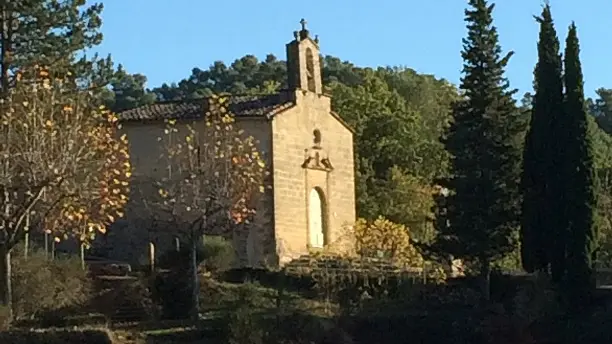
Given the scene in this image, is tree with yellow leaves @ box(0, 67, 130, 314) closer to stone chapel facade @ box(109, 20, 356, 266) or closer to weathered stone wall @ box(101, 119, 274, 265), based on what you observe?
weathered stone wall @ box(101, 119, 274, 265)

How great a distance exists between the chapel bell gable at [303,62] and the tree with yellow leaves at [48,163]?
1276cm

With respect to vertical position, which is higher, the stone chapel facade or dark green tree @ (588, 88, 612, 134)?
dark green tree @ (588, 88, 612, 134)

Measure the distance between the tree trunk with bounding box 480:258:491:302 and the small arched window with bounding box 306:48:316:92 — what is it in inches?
494

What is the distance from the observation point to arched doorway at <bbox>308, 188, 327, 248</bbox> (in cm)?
4359

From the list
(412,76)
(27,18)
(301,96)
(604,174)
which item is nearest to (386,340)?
(27,18)

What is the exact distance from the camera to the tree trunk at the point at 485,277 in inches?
1310

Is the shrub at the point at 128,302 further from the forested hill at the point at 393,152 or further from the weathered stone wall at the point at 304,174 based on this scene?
the forested hill at the point at 393,152

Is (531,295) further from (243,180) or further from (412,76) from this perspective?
(412,76)

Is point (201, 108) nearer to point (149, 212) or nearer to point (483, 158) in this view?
point (149, 212)

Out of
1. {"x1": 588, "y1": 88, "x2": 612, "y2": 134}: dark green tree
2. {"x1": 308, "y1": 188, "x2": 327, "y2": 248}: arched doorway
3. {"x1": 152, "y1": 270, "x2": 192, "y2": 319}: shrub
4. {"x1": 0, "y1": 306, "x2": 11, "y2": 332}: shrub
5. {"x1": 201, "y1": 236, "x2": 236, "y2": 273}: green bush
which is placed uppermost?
{"x1": 588, "y1": 88, "x2": 612, "y2": 134}: dark green tree

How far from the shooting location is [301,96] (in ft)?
143

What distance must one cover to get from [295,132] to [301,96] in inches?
57.3

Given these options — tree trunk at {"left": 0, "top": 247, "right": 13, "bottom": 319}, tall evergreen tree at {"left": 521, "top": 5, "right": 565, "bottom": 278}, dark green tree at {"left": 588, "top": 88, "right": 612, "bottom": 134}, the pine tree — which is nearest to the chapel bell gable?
tall evergreen tree at {"left": 521, "top": 5, "right": 565, "bottom": 278}

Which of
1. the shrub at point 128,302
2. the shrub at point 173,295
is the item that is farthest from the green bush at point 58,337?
the shrub at point 173,295
